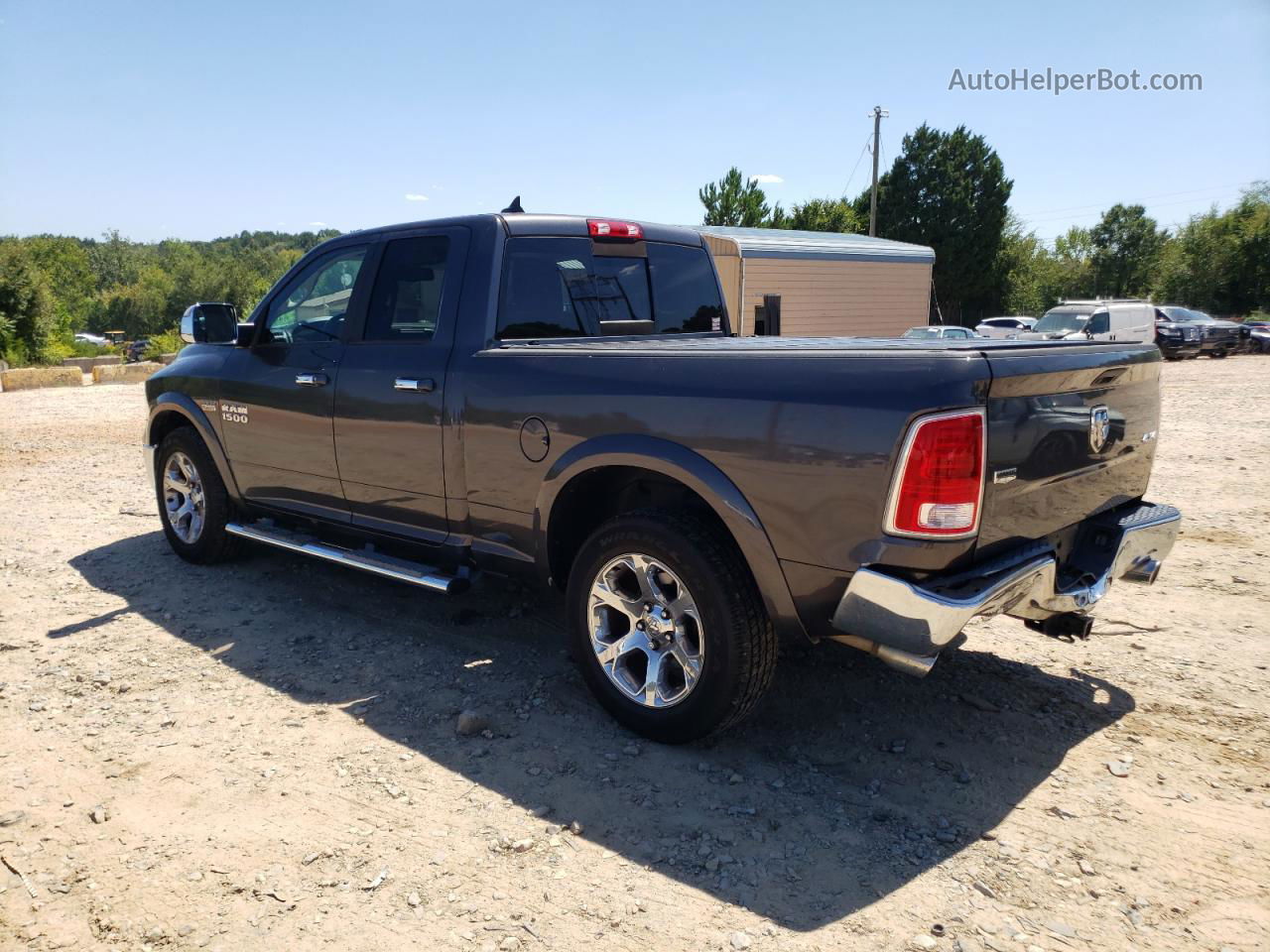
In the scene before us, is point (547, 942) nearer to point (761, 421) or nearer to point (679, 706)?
point (679, 706)

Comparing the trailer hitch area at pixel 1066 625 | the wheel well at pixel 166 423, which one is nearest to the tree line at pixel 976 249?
the wheel well at pixel 166 423

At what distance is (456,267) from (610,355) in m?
1.09

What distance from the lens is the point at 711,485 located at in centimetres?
294

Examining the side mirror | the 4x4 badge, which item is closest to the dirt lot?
the 4x4 badge

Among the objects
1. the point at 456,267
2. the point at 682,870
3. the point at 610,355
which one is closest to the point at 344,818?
the point at 682,870

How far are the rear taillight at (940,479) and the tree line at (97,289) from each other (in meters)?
4.39

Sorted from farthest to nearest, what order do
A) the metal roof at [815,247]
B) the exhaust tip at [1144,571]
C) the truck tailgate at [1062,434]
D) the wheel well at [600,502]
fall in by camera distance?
the metal roof at [815,247] < the exhaust tip at [1144,571] < the wheel well at [600,502] < the truck tailgate at [1062,434]

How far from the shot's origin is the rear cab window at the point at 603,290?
3.93 metres

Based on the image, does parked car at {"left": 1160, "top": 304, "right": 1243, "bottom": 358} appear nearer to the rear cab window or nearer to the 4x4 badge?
the rear cab window

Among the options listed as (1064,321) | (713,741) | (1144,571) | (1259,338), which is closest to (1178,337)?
(1259,338)

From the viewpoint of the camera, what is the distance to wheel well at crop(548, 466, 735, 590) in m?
3.32

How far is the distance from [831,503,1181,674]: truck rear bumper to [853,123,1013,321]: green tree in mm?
47656

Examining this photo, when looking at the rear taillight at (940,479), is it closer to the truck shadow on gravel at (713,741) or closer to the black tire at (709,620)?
the black tire at (709,620)

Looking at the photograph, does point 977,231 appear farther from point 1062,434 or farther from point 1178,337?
point 1062,434
